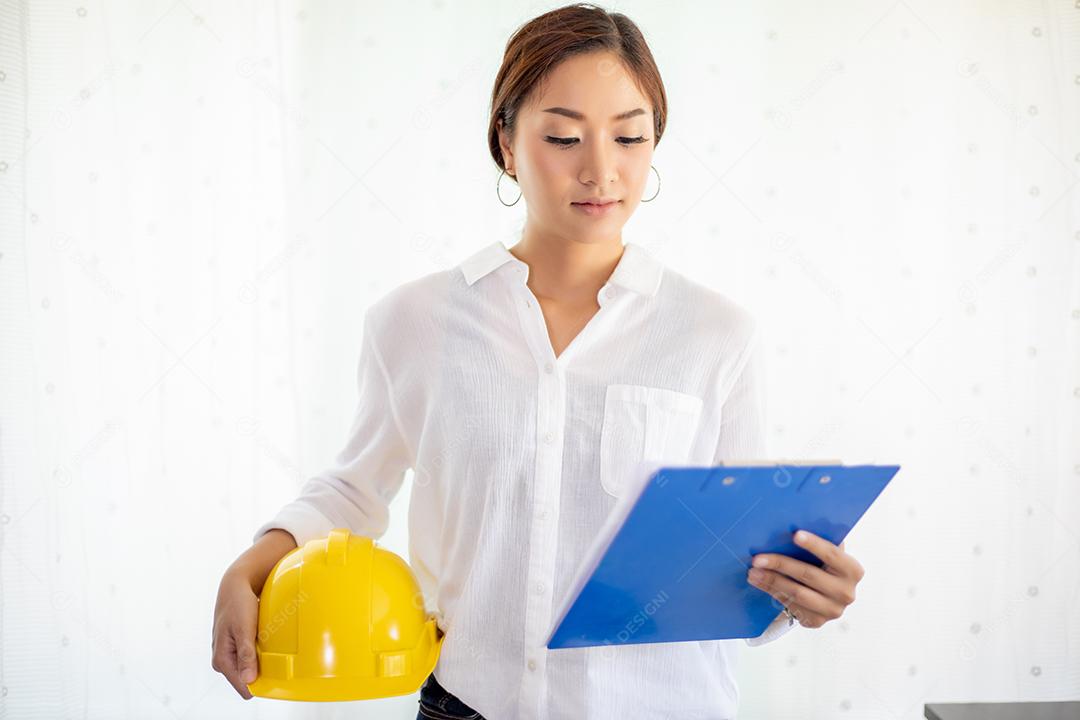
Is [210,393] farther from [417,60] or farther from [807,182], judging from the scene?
[807,182]

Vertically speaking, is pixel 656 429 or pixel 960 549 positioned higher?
pixel 656 429

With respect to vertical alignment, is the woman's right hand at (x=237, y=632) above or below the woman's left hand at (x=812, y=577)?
below

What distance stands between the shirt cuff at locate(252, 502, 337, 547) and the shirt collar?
13.3 inches

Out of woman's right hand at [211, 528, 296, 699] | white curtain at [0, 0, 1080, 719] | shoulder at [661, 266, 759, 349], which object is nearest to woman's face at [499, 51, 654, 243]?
shoulder at [661, 266, 759, 349]

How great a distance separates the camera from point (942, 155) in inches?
89.6

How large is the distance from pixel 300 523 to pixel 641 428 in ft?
1.31

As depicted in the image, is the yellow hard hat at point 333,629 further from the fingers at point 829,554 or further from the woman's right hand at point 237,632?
the fingers at point 829,554

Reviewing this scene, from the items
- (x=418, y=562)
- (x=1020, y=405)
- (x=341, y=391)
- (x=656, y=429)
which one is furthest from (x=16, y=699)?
(x=1020, y=405)

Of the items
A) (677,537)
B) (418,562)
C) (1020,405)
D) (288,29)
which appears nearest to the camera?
(677,537)

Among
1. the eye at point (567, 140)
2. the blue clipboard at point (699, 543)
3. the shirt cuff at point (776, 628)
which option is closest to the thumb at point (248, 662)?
the blue clipboard at point (699, 543)

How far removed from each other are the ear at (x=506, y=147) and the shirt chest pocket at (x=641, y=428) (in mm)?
341

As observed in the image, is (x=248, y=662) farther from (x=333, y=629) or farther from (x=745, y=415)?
(x=745, y=415)

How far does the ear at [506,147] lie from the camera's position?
1174 mm

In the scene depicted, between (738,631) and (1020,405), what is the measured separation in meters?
1.71
